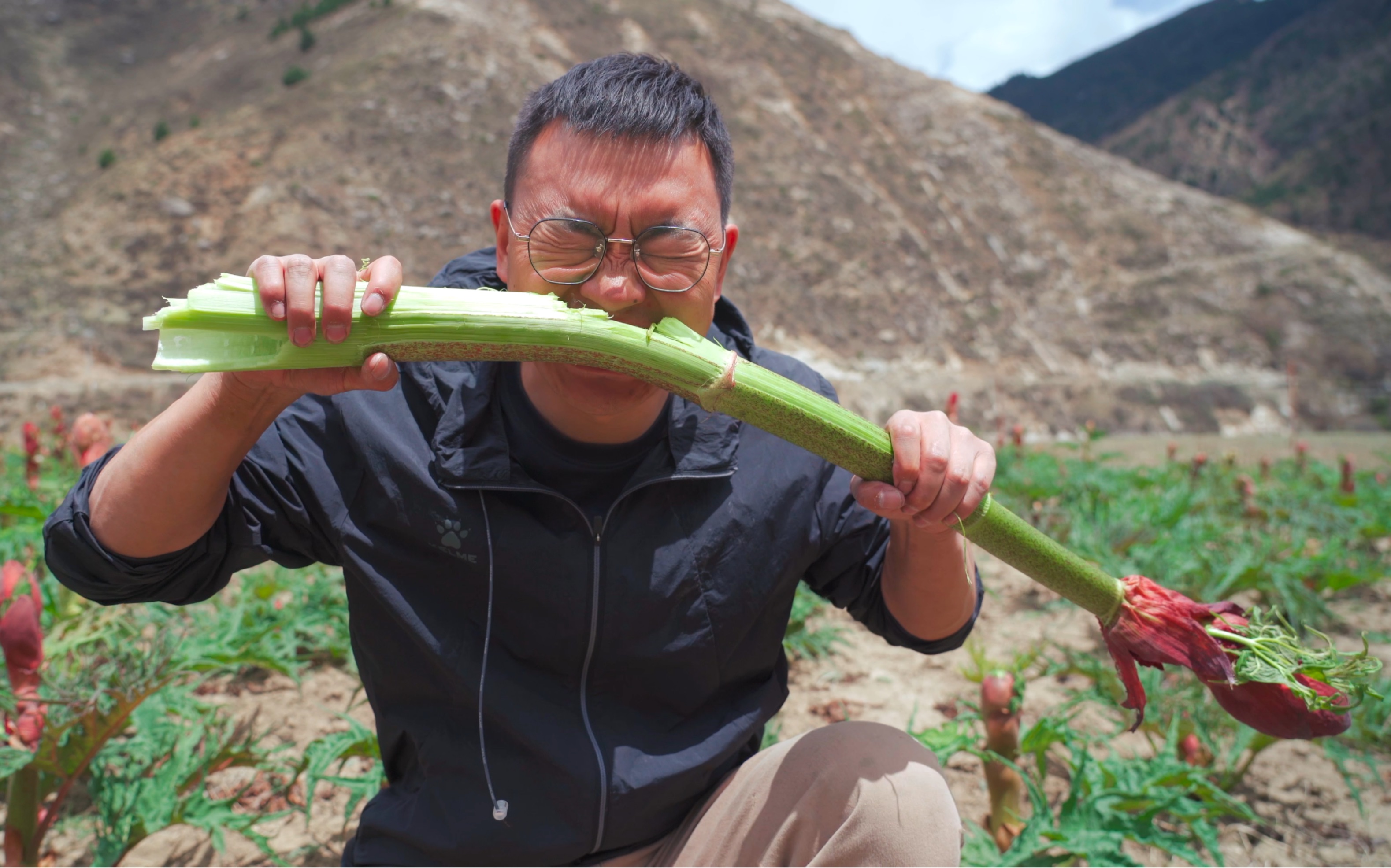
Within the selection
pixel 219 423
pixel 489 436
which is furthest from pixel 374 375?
pixel 489 436

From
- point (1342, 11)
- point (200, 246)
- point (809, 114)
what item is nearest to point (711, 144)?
point (200, 246)

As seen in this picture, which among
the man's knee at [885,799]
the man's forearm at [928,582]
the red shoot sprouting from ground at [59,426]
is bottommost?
the red shoot sprouting from ground at [59,426]

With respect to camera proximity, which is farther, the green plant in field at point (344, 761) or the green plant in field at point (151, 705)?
the green plant in field at point (344, 761)

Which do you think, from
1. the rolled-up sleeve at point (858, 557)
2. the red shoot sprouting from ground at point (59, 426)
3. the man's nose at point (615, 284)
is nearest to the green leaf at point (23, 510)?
the red shoot sprouting from ground at point (59, 426)

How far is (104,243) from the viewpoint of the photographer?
23.4 metres

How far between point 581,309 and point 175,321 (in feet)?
1.95

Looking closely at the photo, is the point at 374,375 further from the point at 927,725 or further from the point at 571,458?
the point at 927,725

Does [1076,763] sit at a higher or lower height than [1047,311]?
lower

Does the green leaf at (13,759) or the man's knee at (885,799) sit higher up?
the man's knee at (885,799)

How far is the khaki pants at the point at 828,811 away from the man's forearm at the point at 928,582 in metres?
0.25

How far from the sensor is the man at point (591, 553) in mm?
1535

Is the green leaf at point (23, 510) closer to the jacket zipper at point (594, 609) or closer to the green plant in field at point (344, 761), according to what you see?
the green plant in field at point (344, 761)

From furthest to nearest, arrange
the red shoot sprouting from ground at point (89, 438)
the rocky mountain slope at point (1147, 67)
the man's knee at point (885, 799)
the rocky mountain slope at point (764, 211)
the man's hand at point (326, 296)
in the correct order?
1. the rocky mountain slope at point (1147, 67)
2. the rocky mountain slope at point (764, 211)
3. the red shoot sprouting from ground at point (89, 438)
4. the man's knee at point (885, 799)
5. the man's hand at point (326, 296)

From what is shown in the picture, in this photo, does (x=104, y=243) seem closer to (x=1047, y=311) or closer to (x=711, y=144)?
(x=711, y=144)
